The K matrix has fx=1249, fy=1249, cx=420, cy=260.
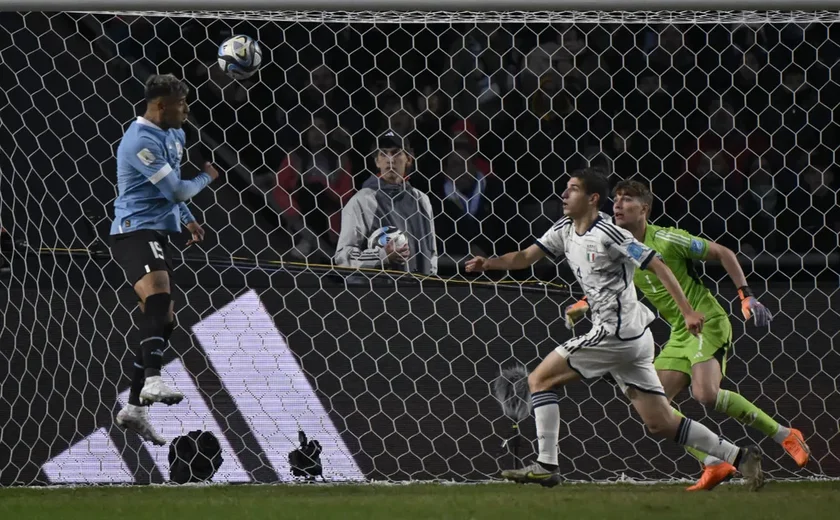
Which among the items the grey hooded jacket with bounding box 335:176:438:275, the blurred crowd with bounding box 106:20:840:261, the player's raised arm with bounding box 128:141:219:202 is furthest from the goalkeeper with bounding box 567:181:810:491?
the player's raised arm with bounding box 128:141:219:202

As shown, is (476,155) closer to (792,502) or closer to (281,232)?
(281,232)

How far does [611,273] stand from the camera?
513 cm

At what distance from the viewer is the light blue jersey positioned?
5.16m

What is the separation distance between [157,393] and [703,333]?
7.91 feet

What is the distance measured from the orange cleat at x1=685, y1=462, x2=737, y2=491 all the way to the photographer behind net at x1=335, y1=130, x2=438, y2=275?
1609 mm

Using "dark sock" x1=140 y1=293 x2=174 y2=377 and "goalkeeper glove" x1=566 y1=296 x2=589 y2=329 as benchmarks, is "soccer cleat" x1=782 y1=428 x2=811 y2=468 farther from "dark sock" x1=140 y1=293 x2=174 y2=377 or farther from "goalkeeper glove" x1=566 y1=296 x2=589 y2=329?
"dark sock" x1=140 y1=293 x2=174 y2=377

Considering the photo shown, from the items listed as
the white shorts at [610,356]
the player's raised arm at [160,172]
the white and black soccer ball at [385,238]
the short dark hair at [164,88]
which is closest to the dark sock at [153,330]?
the player's raised arm at [160,172]

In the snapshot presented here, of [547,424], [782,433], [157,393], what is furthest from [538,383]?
[157,393]

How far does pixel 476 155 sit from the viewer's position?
6.91 m

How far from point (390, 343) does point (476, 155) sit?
4.92ft

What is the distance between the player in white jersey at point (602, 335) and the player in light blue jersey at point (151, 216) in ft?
4.21

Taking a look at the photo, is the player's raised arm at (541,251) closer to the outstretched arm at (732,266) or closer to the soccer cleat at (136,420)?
the outstretched arm at (732,266)

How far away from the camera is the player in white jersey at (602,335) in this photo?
5.05 m

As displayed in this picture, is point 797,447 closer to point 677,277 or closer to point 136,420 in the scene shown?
point 677,277
